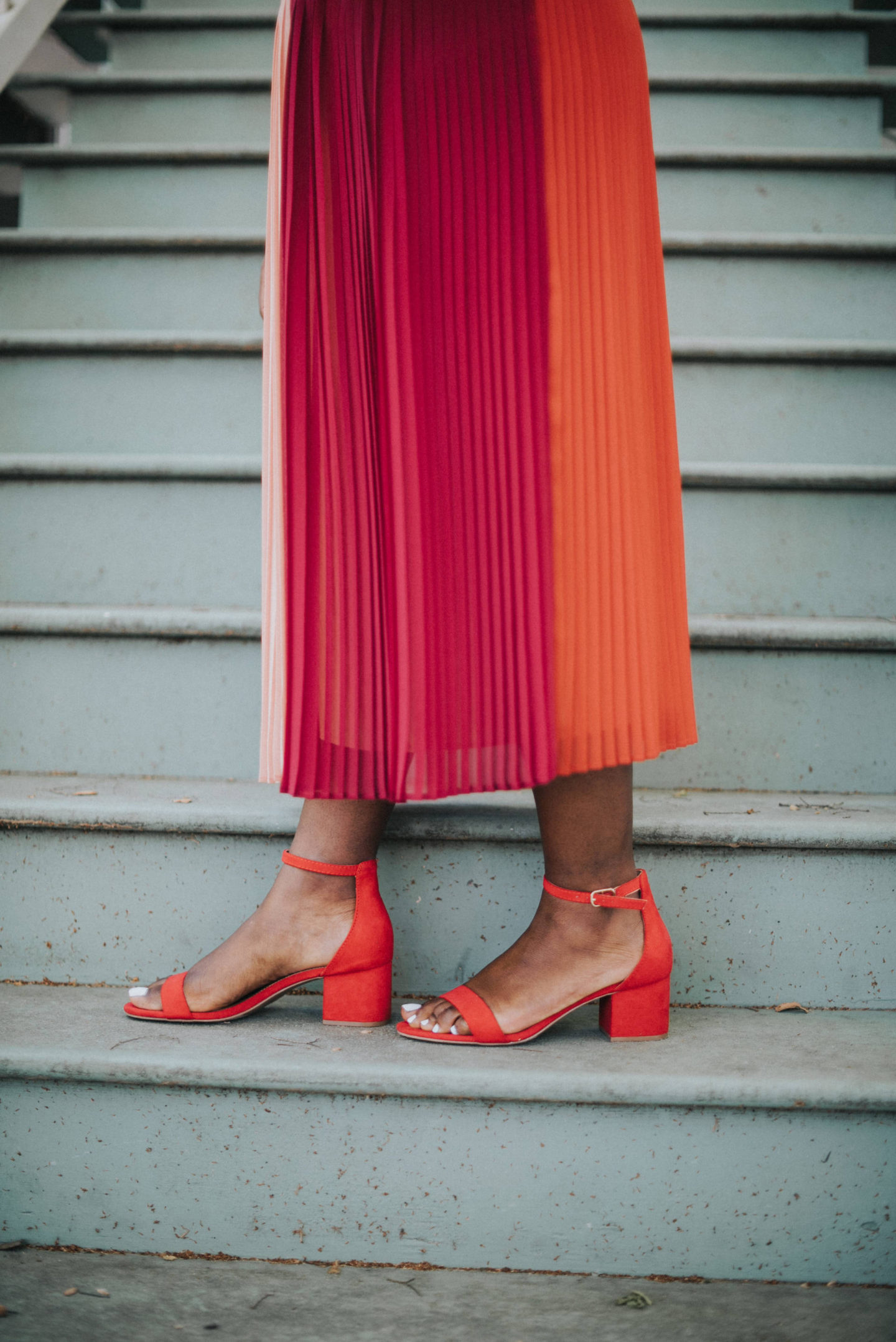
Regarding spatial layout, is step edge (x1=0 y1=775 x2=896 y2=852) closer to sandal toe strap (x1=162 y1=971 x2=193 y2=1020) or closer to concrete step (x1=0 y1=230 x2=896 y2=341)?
sandal toe strap (x1=162 y1=971 x2=193 y2=1020)

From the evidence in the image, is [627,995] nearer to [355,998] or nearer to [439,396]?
[355,998]

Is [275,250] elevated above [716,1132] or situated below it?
above

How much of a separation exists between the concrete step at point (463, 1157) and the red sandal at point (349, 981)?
73mm

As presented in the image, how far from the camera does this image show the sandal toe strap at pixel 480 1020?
81 cm

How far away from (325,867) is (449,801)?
20 cm

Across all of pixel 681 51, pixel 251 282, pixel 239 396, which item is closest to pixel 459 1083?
pixel 239 396

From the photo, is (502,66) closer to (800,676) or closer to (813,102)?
(800,676)

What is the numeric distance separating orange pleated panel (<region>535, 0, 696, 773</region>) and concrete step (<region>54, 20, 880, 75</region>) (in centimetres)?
130

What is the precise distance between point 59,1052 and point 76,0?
90.1 inches

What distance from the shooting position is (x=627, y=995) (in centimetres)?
83

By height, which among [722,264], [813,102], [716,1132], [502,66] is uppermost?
[813,102]

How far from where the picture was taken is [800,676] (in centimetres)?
110

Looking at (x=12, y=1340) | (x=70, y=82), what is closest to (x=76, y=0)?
(x=70, y=82)

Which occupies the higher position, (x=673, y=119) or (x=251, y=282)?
(x=673, y=119)
